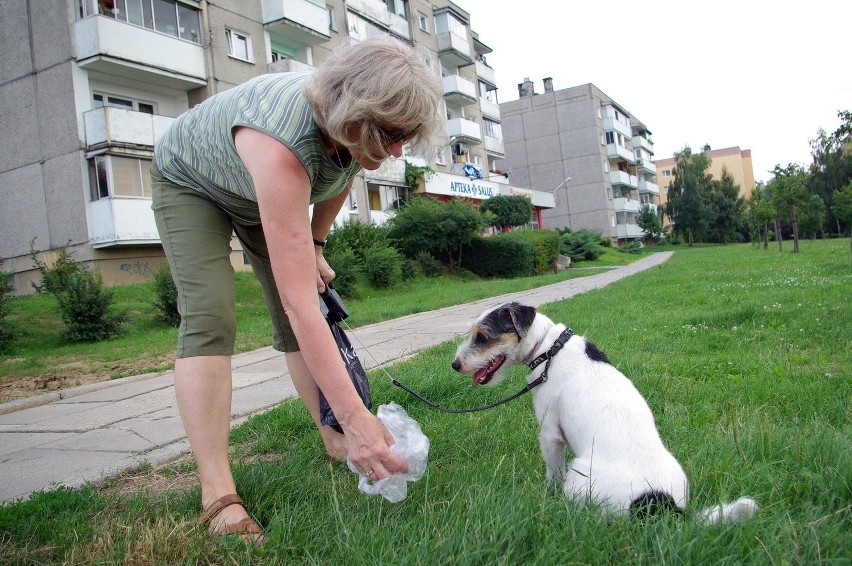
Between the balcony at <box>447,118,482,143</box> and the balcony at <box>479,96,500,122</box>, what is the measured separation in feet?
12.9

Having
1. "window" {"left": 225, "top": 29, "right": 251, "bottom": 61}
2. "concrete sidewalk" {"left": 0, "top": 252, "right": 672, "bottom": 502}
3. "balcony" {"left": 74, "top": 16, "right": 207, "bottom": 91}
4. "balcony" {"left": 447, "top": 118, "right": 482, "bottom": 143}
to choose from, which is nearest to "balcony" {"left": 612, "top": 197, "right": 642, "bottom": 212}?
"balcony" {"left": 447, "top": 118, "right": 482, "bottom": 143}

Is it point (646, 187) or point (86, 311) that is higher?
point (646, 187)

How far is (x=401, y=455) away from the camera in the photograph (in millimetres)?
2414

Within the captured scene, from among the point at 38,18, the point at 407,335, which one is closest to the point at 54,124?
the point at 38,18

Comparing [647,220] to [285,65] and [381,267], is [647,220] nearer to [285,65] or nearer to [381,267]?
[285,65]

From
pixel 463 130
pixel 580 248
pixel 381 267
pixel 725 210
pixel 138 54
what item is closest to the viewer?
pixel 138 54

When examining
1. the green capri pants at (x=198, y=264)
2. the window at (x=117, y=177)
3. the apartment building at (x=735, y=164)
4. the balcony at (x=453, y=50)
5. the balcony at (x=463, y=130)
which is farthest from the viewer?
the apartment building at (x=735, y=164)

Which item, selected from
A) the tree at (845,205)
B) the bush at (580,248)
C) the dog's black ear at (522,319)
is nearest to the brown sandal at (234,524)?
the dog's black ear at (522,319)

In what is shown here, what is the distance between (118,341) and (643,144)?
83.5 m

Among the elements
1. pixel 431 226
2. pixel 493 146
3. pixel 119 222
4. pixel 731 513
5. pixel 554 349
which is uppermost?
pixel 493 146

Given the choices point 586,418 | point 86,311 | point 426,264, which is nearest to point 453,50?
point 426,264

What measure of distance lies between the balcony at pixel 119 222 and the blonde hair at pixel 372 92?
18.1m

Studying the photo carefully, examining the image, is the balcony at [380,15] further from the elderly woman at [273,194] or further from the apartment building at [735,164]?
the apartment building at [735,164]

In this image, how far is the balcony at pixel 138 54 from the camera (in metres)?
18.4
